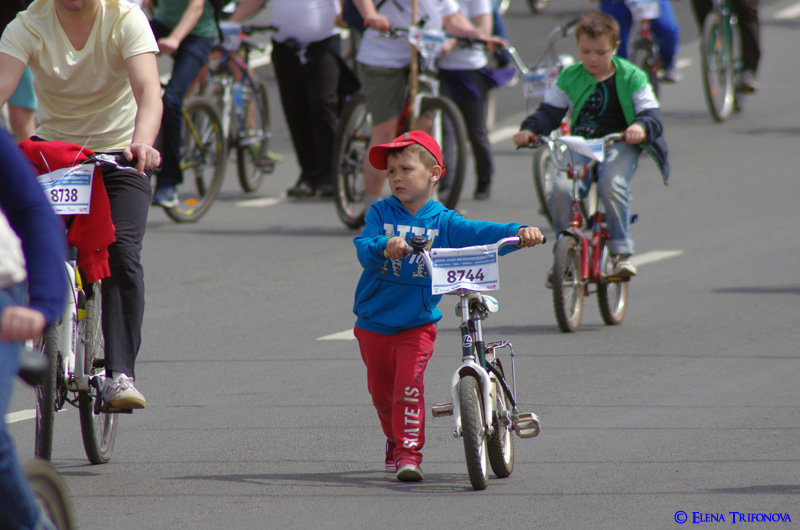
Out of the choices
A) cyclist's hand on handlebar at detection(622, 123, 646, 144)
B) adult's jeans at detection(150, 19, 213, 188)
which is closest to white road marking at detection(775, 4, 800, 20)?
adult's jeans at detection(150, 19, 213, 188)

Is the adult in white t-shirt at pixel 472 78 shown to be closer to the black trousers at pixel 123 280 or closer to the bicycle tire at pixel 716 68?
the bicycle tire at pixel 716 68

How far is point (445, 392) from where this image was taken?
24.1 feet

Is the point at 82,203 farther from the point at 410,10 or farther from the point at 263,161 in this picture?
the point at 263,161

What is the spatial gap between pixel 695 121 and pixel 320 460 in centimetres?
1238

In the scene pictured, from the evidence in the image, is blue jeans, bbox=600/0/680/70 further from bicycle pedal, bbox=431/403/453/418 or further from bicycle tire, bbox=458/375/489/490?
bicycle tire, bbox=458/375/489/490

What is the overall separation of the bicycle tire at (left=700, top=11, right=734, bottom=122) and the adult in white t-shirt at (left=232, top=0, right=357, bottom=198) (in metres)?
4.77

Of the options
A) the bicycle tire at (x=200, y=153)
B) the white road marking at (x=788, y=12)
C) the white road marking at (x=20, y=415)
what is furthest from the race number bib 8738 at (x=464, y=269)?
the white road marking at (x=788, y=12)

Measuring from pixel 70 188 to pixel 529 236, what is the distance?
1739mm

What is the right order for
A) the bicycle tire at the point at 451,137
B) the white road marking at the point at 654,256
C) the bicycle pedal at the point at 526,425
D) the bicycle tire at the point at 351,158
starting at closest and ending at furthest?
the bicycle pedal at the point at 526,425
the white road marking at the point at 654,256
the bicycle tire at the point at 451,137
the bicycle tire at the point at 351,158

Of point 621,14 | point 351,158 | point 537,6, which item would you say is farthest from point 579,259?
point 537,6

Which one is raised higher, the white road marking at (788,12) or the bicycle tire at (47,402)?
the bicycle tire at (47,402)

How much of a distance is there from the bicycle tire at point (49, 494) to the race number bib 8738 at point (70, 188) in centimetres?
219

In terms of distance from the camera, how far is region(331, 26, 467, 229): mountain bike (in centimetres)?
1196

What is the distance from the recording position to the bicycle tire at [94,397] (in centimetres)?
595
